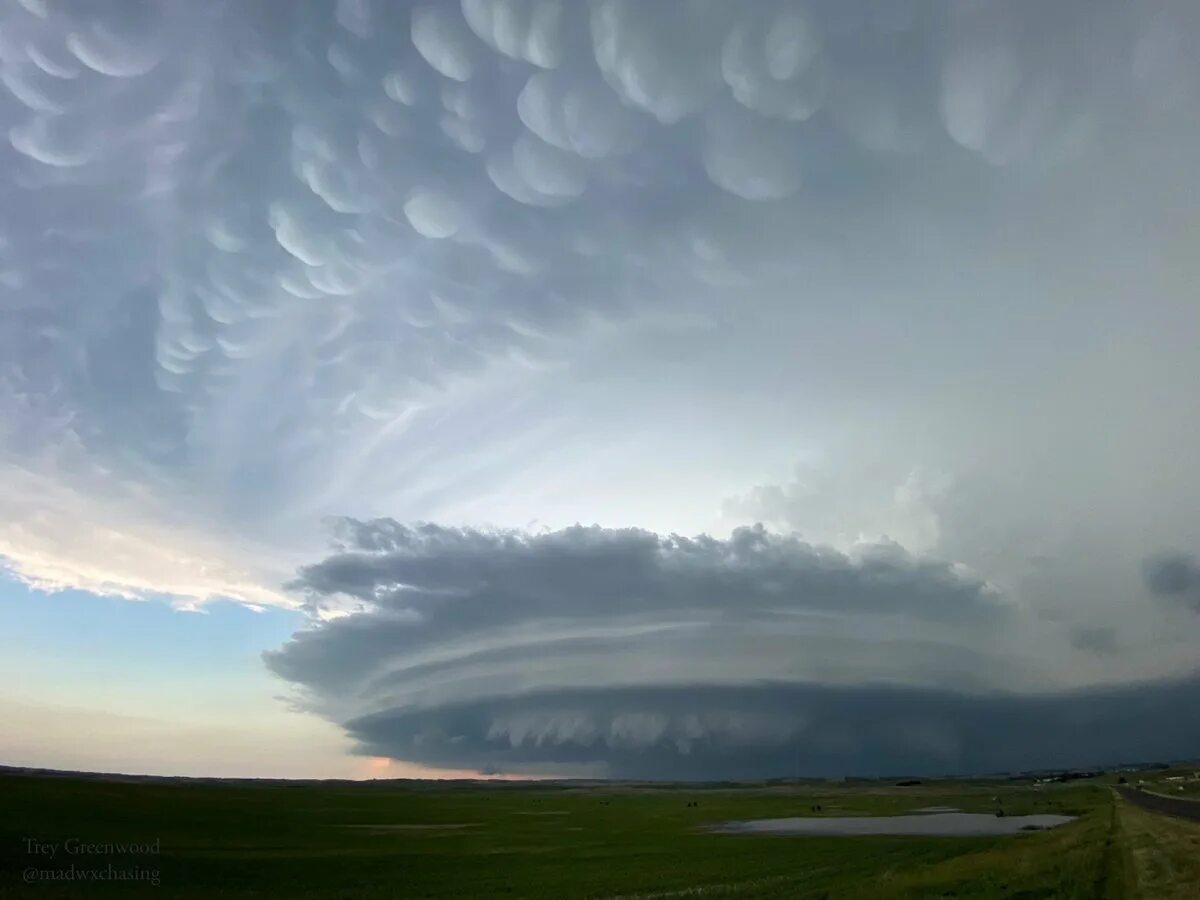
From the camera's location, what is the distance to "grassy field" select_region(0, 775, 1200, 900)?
1774 inches

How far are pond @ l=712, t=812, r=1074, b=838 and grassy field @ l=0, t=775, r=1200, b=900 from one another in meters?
5.65

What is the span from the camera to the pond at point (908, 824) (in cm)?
8894

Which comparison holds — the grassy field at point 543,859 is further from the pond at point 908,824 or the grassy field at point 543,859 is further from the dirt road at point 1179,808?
the pond at point 908,824

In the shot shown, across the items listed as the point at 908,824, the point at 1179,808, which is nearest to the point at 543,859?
the point at 908,824

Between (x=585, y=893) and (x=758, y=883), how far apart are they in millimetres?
10824

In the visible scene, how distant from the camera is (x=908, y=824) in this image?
336ft

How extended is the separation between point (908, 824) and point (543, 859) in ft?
180

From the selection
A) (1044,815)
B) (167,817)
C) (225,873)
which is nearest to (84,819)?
(167,817)

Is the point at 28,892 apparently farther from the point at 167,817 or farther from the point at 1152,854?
the point at 1152,854

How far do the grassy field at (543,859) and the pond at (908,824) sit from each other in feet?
18.5

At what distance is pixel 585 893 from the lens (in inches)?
1956

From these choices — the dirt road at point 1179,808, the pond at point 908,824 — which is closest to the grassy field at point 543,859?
the dirt road at point 1179,808

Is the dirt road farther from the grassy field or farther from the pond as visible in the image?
the pond

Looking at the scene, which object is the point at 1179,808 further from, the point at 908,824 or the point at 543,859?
the point at 543,859
